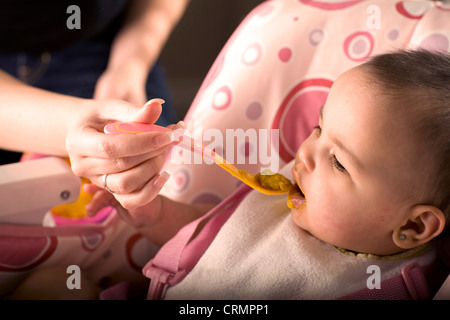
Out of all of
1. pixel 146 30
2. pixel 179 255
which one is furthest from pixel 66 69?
pixel 179 255

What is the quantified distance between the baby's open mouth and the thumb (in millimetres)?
183

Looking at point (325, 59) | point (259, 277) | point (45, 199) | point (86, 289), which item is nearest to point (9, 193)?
point (45, 199)

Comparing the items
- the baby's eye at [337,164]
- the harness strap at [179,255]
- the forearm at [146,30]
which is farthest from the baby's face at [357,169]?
the forearm at [146,30]

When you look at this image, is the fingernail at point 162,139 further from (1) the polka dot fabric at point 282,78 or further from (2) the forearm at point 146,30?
(2) the forearm at point 146,30

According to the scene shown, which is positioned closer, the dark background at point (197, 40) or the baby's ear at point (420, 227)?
the baby's ear at point (420, 227)

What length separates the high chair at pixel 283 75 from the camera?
0.63m

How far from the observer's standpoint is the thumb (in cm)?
43

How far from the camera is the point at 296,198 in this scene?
21.2 inches

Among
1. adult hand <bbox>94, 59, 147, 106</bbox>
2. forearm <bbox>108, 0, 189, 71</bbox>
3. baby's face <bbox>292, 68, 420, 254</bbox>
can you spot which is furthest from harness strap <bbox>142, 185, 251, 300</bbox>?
forearm <bbox>108, 0, 189, 71</bbox>

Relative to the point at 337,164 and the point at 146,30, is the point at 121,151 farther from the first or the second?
the point at 146,30

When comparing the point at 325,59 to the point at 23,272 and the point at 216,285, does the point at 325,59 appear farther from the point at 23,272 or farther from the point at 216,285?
the point at 23,272

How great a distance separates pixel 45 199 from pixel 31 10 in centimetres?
33

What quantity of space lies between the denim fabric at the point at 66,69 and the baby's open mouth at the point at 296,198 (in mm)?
306

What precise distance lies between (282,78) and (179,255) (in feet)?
0.85
